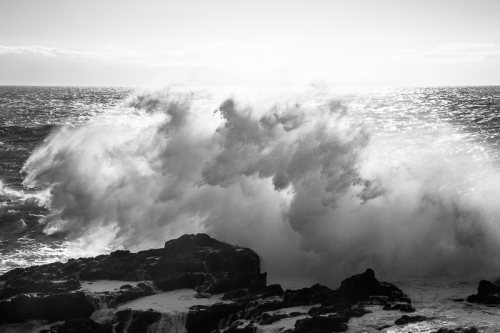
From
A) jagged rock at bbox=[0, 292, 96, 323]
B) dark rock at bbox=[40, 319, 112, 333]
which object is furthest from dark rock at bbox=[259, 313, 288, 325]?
jagged rock at bbox=[0, 292, 96, 323]

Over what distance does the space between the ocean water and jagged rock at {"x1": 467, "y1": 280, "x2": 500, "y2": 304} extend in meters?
3.75

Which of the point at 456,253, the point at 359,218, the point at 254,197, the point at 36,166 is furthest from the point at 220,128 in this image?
the point at 36,166

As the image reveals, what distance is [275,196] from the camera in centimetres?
2791

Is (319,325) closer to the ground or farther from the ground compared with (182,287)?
farther from the ground

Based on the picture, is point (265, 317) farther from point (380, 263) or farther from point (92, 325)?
point (380, 263)

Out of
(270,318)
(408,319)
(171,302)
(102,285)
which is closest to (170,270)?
(171,302)

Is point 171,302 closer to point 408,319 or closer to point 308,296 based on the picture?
point 308,296

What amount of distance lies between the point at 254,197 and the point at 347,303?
1117cm

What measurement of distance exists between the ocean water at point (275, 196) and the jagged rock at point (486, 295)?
12.3 feet

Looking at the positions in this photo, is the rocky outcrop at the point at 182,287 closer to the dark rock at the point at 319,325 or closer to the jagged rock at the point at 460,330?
the dark rock at the point at 319,325

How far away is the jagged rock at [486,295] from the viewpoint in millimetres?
17531

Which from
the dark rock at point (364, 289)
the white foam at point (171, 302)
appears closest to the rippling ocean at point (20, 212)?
the white foam at point (171, 302)

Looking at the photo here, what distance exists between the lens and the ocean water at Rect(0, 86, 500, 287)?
2411 cm

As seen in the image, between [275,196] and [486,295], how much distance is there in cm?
1226
